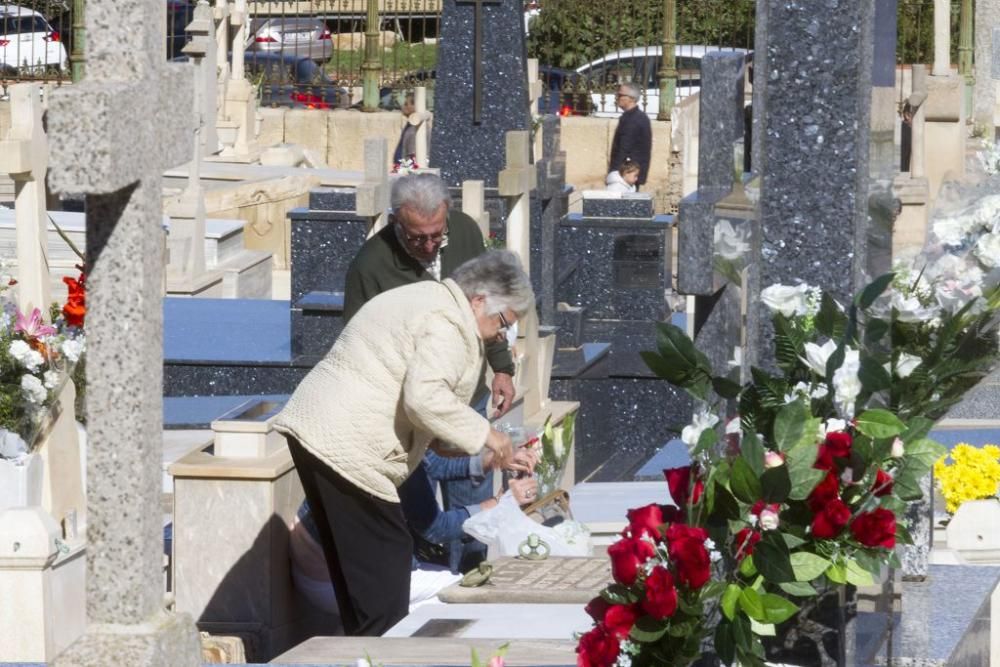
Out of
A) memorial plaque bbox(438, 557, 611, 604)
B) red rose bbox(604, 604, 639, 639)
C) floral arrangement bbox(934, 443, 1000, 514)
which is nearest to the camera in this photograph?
red rose bbox(604, 604, 639, 639)

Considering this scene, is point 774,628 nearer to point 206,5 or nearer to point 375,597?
point 375,597

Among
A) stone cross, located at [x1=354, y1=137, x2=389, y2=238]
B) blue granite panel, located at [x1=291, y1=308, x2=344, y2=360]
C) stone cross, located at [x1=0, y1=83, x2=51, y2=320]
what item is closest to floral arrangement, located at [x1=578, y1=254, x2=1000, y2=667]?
stone cross, located at [x1=0, y1=83, x2=51, y2=320]

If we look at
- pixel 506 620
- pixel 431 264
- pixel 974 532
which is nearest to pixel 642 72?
pixel 431 264

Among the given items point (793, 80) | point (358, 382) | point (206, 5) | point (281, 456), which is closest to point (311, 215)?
point (281, 456)

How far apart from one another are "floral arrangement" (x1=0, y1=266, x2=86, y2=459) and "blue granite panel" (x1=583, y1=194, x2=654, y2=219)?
15.8 ft

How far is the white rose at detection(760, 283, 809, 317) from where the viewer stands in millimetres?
3486

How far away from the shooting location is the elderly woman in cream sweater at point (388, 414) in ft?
16.2

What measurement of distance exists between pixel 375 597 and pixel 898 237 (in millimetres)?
1733

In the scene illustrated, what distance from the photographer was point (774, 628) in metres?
3.41

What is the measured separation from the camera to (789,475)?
3252 millimetres

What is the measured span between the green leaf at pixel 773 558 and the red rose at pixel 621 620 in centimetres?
23

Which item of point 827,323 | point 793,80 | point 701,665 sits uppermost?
point 793,80

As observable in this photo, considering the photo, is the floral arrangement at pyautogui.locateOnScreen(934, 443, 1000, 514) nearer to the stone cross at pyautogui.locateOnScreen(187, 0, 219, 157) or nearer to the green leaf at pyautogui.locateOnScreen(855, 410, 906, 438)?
the green leaf at pyautogui.locateOnScreen(855, 410, 906, 438)

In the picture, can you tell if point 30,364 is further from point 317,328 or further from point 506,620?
point 317,328
